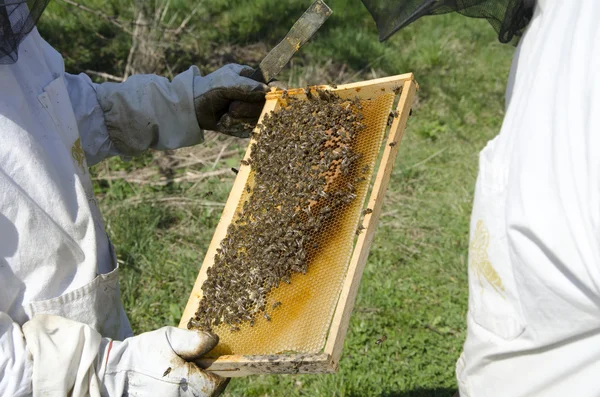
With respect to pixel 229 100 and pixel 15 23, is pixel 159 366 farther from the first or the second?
pixel 229 100

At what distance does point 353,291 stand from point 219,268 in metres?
0.67

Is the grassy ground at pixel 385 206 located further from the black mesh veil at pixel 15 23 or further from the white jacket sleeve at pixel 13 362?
the black mesh veil at pixel 15 23

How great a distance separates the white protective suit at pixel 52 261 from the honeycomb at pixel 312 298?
312mm

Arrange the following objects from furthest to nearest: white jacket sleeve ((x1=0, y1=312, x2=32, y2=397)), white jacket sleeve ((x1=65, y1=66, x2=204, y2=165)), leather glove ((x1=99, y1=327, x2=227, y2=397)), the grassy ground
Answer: the grassy ground, white jacket sleeve ((x1=65, y1=66, x2=204, y2=165)), leather glove ((x1=99, y1=327, x2=227, y2=397)), white jacket sleeve ((x1=0, y1=312, x2=32, y2=397))

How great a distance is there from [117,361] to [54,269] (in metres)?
0.45

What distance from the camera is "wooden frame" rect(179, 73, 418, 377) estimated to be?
2.30m

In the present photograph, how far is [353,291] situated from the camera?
8.36 feet

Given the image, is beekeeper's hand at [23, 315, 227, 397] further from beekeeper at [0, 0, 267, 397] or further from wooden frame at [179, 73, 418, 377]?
wooden frame at [179, 73, 418, 377]

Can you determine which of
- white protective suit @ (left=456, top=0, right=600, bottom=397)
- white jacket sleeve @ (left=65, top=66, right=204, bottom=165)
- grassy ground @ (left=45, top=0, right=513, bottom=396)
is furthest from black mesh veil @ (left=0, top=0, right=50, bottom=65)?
grassy ground @ (left=45, top=0, right=513, bottom=396)

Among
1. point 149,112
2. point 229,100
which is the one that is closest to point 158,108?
point 149,112

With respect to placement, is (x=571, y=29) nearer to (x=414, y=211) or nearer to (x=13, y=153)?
(x=13, y=153)

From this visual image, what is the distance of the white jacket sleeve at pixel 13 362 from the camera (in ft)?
6.64

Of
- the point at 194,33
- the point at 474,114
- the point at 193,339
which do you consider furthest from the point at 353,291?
the point at 194,33

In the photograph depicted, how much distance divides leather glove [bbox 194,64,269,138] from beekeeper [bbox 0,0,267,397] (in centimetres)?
77
